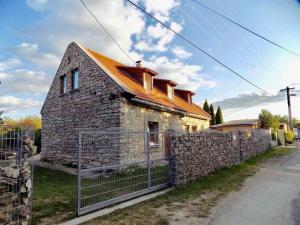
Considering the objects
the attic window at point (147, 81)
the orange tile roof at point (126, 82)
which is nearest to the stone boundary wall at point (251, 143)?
the orange tile roof at point (126, 82)

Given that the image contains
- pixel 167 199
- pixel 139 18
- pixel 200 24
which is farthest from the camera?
pixel 200 24

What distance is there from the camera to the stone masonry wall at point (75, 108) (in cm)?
1245

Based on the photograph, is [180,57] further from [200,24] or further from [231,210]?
[231,210]

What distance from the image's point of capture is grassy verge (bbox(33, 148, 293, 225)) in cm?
548

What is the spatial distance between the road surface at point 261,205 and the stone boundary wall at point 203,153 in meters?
1.73

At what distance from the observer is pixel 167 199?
23.0 feet

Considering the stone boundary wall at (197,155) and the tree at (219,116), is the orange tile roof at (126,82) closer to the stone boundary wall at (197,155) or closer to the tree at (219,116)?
the stone boundary wall at (197,155)

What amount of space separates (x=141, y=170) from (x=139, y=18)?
520cm

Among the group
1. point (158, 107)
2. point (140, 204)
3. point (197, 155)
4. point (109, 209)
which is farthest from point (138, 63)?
point (109, 209)

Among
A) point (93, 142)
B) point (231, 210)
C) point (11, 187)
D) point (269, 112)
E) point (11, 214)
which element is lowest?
point (231, 210)

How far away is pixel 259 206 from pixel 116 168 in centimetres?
374

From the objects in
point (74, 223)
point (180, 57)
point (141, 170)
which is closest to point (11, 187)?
point (74, 223)

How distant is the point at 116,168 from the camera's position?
22.6 ft

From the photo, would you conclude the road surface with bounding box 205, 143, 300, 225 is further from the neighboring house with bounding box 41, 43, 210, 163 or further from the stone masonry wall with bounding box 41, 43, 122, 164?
the stone masonry wall with bounding box 41, 43, 122, 164
